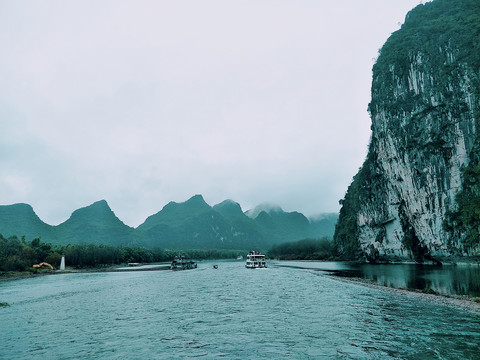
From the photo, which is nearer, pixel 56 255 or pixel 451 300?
pixel 451 300

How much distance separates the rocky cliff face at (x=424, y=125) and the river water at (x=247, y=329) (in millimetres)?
56833

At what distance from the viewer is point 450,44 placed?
81.9 m

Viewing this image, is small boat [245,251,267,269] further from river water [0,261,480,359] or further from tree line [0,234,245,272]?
tree line [0,234,245,272]

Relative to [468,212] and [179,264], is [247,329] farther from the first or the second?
[179,264]

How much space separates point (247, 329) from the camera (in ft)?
79.8

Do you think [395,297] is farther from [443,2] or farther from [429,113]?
[443,2]

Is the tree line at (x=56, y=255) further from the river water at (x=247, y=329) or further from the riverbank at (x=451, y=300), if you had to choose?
the riverbank at (x=451, y=300)

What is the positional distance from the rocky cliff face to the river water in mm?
56833

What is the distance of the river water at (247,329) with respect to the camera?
19.0 meters

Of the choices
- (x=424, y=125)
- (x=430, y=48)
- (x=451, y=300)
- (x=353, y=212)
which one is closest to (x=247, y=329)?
(x=451, y=300)

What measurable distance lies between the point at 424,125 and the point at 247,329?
83765 mm

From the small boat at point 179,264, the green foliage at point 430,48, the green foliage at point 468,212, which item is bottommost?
the small boat at point 179,264

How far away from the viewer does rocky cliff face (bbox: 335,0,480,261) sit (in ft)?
256

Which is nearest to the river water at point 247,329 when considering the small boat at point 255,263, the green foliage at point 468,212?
the green foliage at point 468,212
